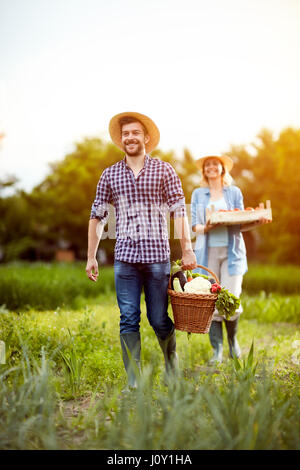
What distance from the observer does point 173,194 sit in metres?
3.45

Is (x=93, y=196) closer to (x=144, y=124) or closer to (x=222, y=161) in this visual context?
(x=222, y=161)

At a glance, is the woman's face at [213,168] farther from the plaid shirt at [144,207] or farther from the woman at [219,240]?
the plaid shirt at [144,207]

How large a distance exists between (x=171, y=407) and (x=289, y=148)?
1370 centimetres

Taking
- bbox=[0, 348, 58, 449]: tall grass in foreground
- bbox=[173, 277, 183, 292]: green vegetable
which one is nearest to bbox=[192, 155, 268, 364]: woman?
bbox=[173, 277, 183, 292]: green vegetable

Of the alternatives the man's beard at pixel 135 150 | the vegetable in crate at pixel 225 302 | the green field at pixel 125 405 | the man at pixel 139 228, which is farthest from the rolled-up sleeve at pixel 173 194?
the green field at pixel 125 405


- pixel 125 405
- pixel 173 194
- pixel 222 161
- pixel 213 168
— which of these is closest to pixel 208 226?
pixel 213 168

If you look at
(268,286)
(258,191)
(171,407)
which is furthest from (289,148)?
(171,407)

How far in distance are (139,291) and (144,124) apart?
125 cm

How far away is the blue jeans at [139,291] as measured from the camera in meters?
3.38

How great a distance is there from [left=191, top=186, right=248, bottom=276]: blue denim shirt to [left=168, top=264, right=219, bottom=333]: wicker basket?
42.5 inches

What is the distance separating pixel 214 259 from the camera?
4.54 meters

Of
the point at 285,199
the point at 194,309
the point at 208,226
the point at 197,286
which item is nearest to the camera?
the point at 194,309

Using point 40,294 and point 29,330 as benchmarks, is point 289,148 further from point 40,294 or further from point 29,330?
point 29,330

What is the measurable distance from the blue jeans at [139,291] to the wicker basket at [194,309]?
0.13 m
